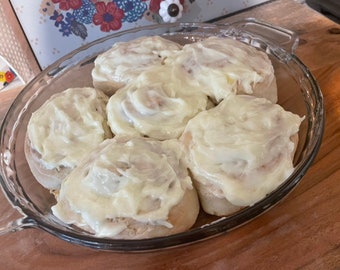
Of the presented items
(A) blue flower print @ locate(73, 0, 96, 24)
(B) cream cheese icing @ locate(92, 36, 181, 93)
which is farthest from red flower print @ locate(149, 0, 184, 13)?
(B) cream cheese icing @ locate(92, 36, 181, 93)

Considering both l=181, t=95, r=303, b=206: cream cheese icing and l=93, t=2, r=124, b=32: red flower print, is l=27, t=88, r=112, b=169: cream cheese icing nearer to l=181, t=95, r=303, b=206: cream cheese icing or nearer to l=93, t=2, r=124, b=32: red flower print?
l=181, t=95, r=303, b=206: cream cheese icing

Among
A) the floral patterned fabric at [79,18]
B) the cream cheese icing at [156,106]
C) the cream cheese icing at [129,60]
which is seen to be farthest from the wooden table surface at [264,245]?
the floral patterned fabric at [79,18]

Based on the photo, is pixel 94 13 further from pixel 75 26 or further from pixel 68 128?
pixel 68 128

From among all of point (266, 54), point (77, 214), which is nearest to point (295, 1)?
point (266, 54)

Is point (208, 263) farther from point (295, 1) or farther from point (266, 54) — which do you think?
point (295, 1)

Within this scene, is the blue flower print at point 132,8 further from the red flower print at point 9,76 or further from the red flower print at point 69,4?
the red flower print at point 9,76
